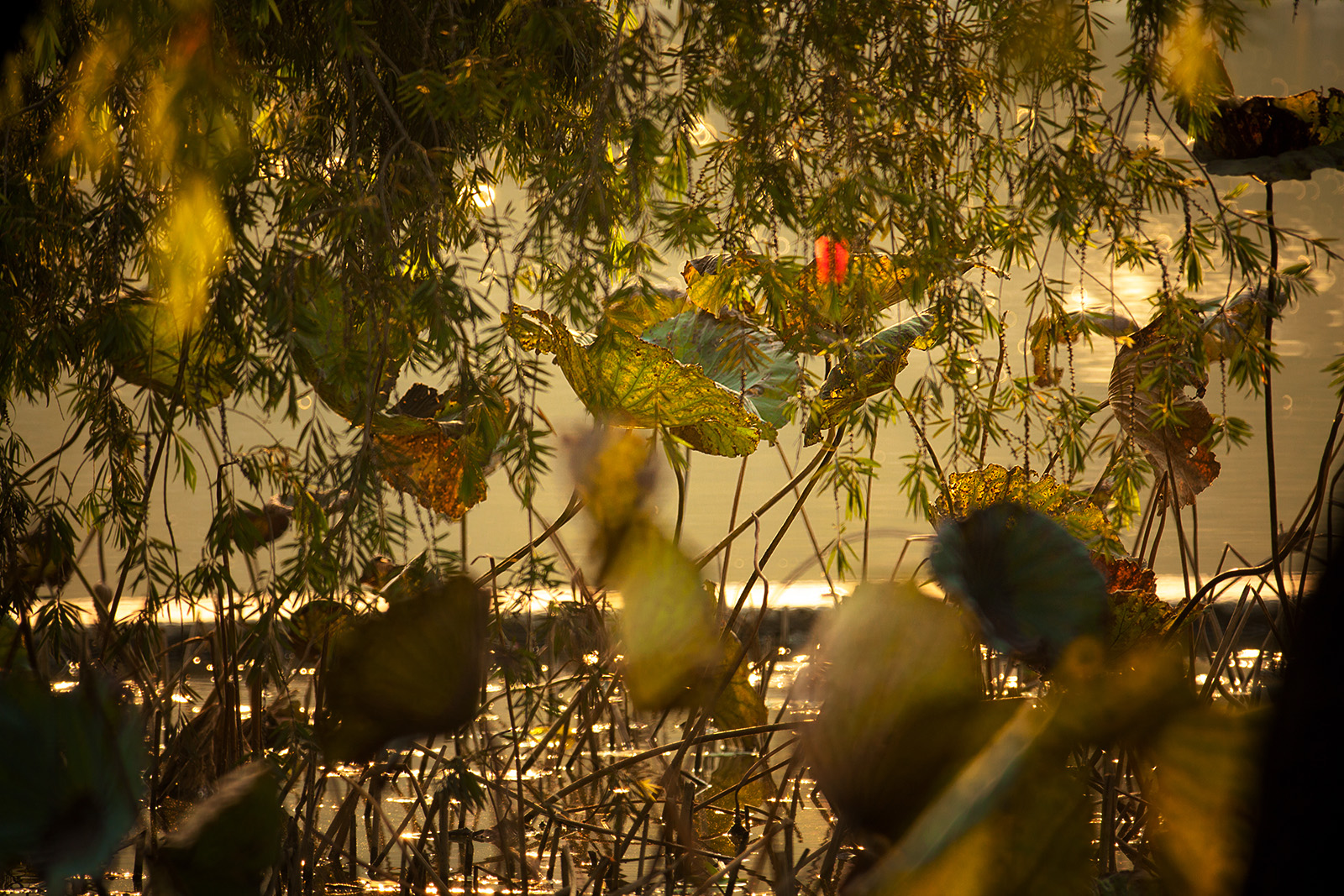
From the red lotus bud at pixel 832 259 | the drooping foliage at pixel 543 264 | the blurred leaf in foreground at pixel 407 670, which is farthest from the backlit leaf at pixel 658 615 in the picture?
the red lotus bud at pixel 832 259

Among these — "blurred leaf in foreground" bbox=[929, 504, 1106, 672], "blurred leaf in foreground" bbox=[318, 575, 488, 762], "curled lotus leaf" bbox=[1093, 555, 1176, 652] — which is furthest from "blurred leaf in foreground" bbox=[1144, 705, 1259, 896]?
"blurred leaf in foreground" bbox=[318, 575, 488, 762]

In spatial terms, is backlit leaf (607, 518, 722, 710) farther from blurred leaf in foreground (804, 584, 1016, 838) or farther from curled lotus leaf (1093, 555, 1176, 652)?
curled lotus leaf (1093, 555, 1176, 652)

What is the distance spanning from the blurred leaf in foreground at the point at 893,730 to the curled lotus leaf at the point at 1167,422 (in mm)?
597

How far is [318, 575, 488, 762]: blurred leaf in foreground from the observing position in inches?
43.0

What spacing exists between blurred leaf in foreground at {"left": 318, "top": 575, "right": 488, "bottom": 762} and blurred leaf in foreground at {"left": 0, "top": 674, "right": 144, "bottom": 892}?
0.26 meters

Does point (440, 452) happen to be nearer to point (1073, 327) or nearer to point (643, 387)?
point (643, 387)

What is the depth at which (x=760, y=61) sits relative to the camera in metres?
1.13

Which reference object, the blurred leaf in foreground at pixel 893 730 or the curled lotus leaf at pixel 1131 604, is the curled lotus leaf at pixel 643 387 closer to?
the blurred leaf in foreground at pixel 893 730

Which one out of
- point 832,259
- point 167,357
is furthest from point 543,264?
point 167,357

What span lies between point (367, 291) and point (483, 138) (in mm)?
360

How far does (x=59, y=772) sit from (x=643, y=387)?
661mm

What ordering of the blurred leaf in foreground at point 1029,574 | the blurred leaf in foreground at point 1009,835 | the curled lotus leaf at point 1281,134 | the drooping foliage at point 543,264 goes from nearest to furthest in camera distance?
the blurred leaf in foreground at point 1009,835 → the drooping foliage at point 543,264 → the blurred leaf in foreground at point 1029,574 → the curled lotus leaf at point 1281,134

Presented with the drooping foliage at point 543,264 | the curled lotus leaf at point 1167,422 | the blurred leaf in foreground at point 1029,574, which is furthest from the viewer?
the curled lotus leaf at point 1167,422

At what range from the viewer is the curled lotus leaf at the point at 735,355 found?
4.09 feet
